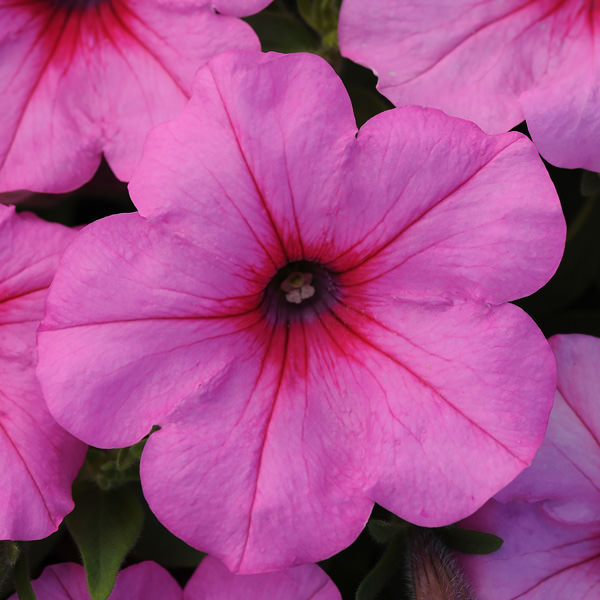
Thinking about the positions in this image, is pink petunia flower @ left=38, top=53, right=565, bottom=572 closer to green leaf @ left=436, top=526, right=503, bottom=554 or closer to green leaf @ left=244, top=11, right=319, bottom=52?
green leaf @ left=436, top=526, right=503, bottom=554

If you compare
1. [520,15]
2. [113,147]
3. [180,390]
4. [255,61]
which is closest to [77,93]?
[113,147]

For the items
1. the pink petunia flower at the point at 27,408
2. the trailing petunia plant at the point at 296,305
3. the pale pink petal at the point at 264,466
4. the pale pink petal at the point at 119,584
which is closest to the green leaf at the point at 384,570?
the trailing petunia plant at the point at 296,305

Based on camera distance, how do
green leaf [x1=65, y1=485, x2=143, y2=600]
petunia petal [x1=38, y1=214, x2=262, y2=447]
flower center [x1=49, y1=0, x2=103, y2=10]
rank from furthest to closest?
flower center [x1=49, y1=0, x2=103, y2=10] → green leaf [x1=65, y1=485, x2=143, y2=600] → petunia petal [x1=38, y1=214, x2=262, y2=447]

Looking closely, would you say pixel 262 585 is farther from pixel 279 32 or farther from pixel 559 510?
pixel 279 32

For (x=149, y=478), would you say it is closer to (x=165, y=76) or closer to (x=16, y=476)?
(x=16, y=476)

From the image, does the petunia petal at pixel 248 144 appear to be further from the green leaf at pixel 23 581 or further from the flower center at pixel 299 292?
the green leaf at pixel 23 581

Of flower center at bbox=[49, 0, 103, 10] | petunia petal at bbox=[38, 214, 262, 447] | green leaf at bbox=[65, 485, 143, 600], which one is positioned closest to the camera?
petunia petal at bbox=[38, 214, 262, 447]

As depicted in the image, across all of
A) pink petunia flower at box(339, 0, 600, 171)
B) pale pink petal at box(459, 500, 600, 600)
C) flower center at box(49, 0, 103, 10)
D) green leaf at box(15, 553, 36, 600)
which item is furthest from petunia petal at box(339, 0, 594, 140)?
green leaf at box(15, 553, 36, 600)
